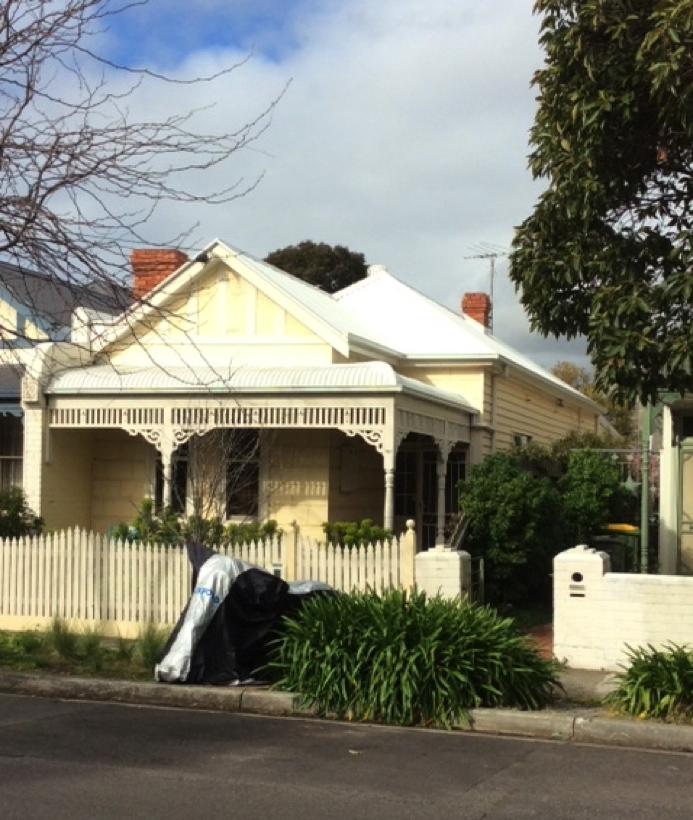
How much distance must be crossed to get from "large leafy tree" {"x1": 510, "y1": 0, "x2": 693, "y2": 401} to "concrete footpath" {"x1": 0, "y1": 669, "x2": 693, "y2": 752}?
109 inches

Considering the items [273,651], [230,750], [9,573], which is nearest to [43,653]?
[9,573]

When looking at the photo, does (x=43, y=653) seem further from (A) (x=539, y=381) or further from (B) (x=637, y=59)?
(A) (x=539, y=381)

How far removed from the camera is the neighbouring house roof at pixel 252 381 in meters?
15.6

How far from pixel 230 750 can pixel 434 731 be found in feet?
5.88

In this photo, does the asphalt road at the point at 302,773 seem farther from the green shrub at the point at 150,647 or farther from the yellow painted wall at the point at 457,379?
the yellow painted wall at the point at 457,379

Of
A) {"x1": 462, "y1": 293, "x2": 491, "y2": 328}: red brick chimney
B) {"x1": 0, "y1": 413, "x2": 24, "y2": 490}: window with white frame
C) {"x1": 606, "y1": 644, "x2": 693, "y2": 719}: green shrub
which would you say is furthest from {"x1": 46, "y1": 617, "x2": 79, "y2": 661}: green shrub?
{"x1": 462, "y1": 293, "x2": 491, "y2": 328}: red brick chimney

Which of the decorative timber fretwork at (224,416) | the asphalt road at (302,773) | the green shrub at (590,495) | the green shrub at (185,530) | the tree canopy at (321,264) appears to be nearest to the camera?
the asphalt road at (302,773)

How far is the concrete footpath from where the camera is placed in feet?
27.8

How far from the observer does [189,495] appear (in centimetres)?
1497

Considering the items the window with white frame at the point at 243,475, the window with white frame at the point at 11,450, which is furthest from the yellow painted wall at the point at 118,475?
the window with white frame at the point at 243,475

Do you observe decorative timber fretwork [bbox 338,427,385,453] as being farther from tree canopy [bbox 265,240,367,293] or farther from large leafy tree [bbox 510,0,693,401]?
tree canopy [bbox 265,240,367,293]

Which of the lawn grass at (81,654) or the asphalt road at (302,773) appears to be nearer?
the asphalt road at (302,773)

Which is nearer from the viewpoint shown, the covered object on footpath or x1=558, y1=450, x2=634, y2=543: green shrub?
the covered object on footpath

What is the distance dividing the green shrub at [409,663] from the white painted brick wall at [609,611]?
1.53 meters
